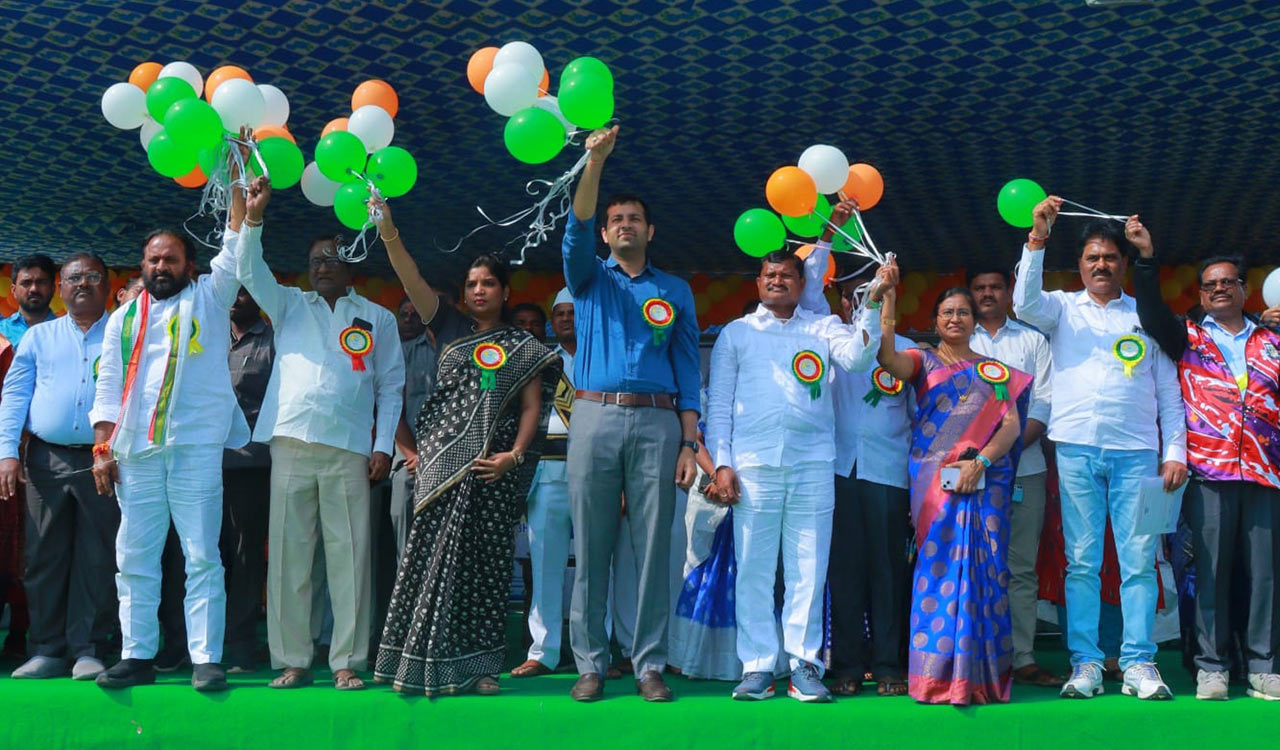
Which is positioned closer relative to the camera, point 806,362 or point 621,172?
point 806,362

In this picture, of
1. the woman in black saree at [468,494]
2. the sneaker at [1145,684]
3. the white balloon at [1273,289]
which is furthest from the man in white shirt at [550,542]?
the white balloon at [1273,289]

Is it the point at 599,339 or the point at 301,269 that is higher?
the point at 301,269

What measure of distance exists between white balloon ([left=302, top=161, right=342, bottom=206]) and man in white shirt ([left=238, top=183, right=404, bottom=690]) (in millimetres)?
334

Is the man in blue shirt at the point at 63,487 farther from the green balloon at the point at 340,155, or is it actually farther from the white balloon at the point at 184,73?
the green balloon at the point at 340,155

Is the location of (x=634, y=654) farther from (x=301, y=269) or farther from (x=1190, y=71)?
(x=301, y=269)

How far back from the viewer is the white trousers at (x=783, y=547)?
12.9ft

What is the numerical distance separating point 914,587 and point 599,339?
1.34 meters

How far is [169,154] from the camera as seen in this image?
3.69 metres

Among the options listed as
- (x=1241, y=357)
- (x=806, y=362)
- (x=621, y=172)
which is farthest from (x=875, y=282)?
(x=621, y=172)

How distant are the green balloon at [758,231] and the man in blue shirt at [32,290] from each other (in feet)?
9.53

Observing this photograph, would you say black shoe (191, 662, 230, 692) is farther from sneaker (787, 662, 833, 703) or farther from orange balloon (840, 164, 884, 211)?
orange balloon (840, 164, 884, 211)

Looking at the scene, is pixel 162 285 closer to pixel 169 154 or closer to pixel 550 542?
pixel 169 154

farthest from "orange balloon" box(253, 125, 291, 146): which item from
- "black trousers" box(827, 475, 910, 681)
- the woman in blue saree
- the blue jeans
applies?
→ the blue jeans

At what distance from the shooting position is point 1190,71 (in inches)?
185
